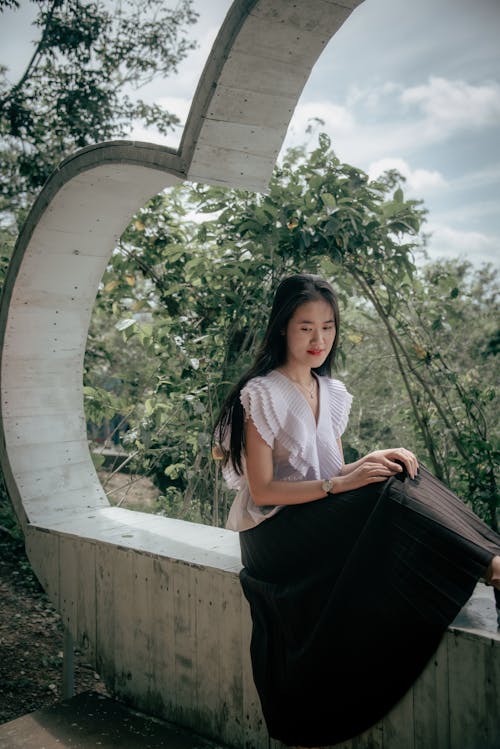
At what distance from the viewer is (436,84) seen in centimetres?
512

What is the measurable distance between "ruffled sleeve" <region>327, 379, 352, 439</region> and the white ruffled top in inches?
3.6

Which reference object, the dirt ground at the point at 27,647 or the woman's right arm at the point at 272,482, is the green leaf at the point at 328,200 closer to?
the woman's right arm at the point at 272,482

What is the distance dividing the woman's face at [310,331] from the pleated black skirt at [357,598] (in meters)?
0.46

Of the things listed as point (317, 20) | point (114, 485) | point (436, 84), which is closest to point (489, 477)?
point (317, 20)

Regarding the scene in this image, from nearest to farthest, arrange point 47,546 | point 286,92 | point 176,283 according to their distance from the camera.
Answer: point 286,92
point 47,546
point 176,283

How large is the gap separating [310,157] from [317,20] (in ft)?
4.38

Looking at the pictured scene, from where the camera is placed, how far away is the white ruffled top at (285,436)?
6.48ft

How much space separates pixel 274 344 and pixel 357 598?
0.81 metres

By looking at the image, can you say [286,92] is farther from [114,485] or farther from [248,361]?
[114,485]

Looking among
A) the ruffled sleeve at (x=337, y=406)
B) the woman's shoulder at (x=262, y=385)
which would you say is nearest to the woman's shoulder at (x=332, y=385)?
the ruffled sleeve at (x=337, y=406)

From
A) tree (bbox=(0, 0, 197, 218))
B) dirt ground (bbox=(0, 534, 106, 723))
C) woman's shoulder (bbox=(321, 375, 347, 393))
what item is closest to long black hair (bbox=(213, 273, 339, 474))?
woman's shoulder (bbox=(321, 375, 347, 393))

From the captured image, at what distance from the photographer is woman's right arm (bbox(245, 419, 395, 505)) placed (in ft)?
5.86

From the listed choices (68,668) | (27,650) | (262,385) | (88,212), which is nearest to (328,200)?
(88,212)

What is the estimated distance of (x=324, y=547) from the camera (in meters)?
1.81
